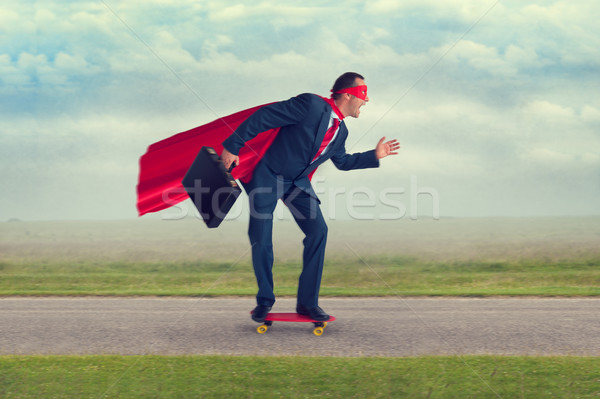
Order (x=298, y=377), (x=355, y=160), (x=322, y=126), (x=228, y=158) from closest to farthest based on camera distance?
(x=298, y=377) < (x=228, y=158) < (x=322, y=126) < (x=355, y=160)

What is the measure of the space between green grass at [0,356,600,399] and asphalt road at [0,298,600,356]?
12.9 inches

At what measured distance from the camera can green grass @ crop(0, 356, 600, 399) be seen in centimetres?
335

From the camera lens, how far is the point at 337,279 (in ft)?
30.8

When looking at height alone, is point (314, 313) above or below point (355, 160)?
below

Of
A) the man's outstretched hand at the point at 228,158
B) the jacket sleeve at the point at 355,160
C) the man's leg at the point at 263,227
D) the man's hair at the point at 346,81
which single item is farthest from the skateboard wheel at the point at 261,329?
the man's hair at the point at 346,81

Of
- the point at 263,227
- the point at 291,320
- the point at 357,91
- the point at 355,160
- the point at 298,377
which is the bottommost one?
the point at 298,377

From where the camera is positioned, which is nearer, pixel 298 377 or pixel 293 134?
pixel 298 377

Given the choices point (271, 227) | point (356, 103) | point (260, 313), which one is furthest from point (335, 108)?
point (260, 313)

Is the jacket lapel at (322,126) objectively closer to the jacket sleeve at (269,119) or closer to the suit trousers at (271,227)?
the jacket sleeve at (269,119)

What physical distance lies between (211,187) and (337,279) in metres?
5.09

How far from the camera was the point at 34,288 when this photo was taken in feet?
28.7

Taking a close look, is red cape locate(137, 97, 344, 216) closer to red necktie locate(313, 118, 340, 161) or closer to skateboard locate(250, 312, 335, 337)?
red necktie locate(313, 118, 340, 161)

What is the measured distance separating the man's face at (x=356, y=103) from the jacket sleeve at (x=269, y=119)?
410 mm

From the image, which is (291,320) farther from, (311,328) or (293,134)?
(293,134)
